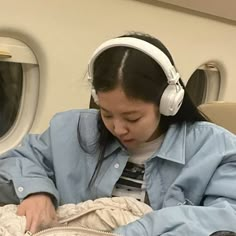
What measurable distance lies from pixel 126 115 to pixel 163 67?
119mm

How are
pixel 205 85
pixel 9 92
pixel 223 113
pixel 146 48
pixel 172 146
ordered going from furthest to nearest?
pixel 205 85 < pixel 9 92 < pixel 223 113 < pixel 172 146 < pixel 146 48

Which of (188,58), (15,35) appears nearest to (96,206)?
(15,35)

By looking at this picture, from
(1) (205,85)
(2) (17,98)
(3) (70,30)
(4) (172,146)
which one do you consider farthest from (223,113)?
(1) (205,85)

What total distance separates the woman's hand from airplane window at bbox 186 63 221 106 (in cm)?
157

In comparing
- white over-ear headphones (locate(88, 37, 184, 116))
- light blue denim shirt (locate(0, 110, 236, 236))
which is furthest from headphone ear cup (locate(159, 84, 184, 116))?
light blue denim shirt (locate(0, 110, 236, 236))

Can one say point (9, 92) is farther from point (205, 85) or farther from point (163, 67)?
point (205, 85)

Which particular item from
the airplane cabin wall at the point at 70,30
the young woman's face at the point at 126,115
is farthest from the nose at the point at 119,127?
the airplane cabin wall at the point at 70,30

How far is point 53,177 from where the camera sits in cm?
115

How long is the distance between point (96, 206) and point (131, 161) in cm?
15

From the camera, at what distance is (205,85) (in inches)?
102

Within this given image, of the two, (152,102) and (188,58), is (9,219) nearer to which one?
(152,102)

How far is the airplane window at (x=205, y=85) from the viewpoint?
252cm

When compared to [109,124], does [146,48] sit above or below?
above

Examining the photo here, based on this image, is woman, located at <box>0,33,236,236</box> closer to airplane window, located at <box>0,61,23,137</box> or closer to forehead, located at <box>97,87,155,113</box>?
forehead, located at <box>97,87,155,113</box>
